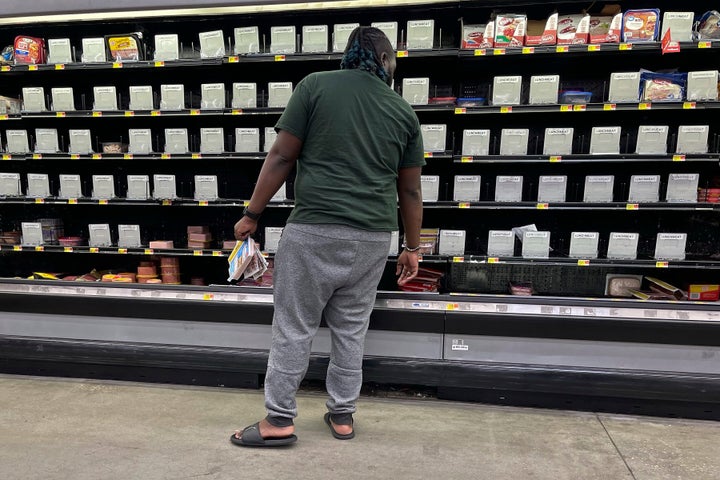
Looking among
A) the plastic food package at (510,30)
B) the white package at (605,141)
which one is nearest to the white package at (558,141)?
the white package at (605,141)

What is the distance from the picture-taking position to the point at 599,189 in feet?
8.47

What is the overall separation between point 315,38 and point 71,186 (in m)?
1.99

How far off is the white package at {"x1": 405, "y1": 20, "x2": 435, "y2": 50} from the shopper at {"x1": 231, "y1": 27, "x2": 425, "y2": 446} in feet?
2.75

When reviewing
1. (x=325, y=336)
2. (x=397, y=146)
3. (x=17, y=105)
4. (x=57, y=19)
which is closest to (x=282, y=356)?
(x=325, y=336)

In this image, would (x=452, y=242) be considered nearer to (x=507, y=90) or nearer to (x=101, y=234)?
(x=507, y=90)

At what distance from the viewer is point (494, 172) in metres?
3.02

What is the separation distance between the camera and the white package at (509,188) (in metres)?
2.66

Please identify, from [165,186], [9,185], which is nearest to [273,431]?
[165,186]

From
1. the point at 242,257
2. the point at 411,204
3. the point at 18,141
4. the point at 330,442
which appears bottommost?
the point at 330,442

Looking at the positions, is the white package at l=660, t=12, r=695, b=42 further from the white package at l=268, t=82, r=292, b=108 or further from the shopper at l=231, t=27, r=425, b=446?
the white package at l=268, t=82, r=292, b=108

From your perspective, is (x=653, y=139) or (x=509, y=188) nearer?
(x=653, y=139)

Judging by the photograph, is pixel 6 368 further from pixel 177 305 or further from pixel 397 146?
pixel 397 146

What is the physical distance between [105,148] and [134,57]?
2.16 ft

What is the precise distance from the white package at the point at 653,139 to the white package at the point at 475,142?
0.87 meters
